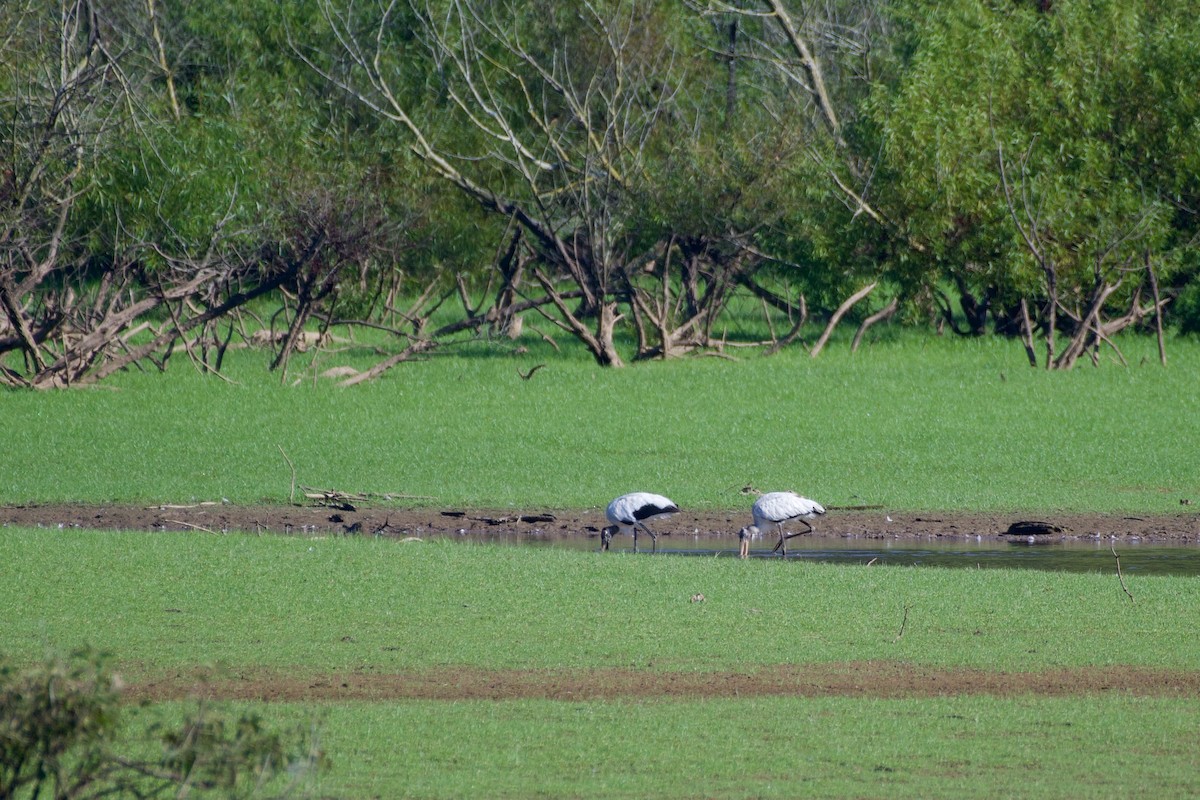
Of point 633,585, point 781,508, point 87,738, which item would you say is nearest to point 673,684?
point 633,585

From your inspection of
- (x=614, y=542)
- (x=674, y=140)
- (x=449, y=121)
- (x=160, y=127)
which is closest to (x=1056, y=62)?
(x=674, y=140)

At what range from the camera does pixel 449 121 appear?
31953mm

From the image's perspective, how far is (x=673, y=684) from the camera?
27.7 ft

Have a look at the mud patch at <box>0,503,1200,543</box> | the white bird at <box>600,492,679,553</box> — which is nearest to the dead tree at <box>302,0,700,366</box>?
the mud patch at <box>0,503,1200,543</box>

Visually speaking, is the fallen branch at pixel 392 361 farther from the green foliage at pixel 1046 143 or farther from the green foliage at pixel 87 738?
the green foliage at pixel 87 738

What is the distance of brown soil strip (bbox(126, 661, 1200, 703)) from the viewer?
321 inches

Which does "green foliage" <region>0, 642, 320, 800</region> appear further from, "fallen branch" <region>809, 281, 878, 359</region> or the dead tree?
"fallen branch" <region>809, 281, 878, 359</region>

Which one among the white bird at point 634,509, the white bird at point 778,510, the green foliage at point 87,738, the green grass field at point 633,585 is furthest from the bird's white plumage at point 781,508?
the green foliage at point 87,738

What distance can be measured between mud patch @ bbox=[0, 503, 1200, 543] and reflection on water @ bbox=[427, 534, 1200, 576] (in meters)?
0.22

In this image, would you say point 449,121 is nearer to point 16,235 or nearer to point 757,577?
point 16,235

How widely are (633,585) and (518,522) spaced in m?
4.35

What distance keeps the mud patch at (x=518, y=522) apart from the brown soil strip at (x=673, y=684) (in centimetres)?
610

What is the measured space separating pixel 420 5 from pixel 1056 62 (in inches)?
496

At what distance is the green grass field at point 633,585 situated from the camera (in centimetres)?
695
